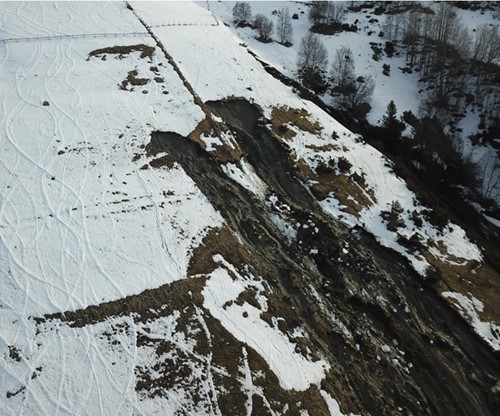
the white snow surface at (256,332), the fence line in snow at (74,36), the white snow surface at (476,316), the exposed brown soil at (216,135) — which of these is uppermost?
the fence line in snow at (74,36)

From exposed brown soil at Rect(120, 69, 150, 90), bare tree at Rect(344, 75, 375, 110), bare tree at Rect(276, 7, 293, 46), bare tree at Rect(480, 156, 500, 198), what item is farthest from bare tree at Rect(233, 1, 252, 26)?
bare tree at Rect(480, 156, 500, 198)

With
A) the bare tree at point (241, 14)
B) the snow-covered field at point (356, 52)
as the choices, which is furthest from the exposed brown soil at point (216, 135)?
the bare tree at point (241, 14)

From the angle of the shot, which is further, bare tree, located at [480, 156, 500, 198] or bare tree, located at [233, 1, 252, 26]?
bare tree, located at [233, 1, 252, 26]

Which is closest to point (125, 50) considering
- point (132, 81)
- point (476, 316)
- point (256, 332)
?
point (132, 81)

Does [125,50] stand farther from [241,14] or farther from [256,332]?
[256,332]

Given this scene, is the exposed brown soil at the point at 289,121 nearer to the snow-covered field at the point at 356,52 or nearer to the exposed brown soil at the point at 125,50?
the snow-covered field at the point at 356,52

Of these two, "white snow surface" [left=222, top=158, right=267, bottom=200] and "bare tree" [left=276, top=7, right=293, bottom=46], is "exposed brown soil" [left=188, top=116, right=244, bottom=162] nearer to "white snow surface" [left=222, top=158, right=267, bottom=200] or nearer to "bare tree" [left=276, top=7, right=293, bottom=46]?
"white snow surface" [left=222, top=158, right=267, bottom=200]
